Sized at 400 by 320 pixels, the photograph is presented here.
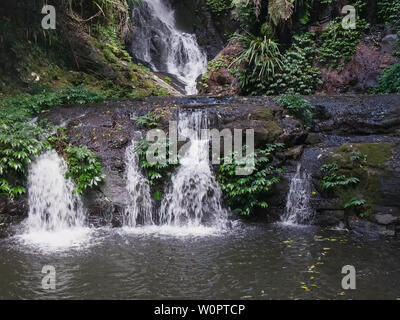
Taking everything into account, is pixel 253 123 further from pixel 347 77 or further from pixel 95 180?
pixel 347 77

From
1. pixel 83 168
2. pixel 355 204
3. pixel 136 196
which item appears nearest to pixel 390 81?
pixel 355 204

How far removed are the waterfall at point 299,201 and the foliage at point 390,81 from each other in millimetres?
4621

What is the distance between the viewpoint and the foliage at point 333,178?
21.2ft

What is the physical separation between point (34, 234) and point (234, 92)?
24.3ft

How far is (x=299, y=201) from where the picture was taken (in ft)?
22.3

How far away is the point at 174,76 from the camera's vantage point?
571 inches

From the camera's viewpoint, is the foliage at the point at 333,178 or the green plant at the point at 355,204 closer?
the green plant at the point at 355,204

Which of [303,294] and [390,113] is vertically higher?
[390,113]

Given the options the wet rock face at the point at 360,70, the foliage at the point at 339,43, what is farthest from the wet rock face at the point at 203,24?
the wet rock face at the point at 360,70

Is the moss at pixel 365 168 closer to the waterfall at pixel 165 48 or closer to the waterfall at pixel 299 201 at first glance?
the waterfall at pixel 299 201

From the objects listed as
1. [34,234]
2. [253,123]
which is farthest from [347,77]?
[34,234]

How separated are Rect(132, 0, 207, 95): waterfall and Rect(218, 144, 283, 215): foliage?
829 centimetres

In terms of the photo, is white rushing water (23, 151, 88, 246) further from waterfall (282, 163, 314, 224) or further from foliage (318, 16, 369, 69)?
foliage (318, 16, 369, 69)

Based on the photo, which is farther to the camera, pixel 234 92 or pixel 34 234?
pixel 234 92
